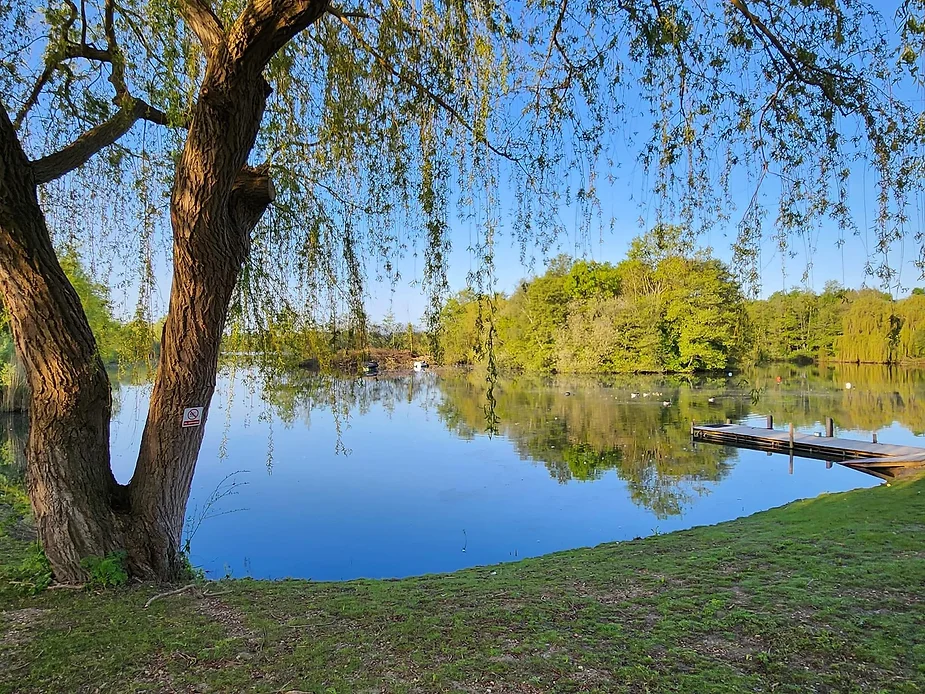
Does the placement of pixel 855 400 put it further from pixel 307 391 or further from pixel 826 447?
pixel 307 391

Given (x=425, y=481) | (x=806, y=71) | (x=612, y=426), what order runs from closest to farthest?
(x=806, y=71) → (x=425, y=481) → (x=612, y=426)

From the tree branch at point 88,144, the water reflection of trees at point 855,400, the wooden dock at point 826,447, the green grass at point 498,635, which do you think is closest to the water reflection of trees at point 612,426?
the wooden dock at point 826,447

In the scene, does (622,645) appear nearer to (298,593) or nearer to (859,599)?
(859,599)

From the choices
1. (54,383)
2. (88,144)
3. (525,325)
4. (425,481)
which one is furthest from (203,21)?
(425,481)

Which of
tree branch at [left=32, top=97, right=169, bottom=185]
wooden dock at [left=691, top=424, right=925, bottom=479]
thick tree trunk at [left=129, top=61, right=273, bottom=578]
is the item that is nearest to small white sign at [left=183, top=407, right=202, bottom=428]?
thick tree trunk at [left=129, top=61, right=273, bottom=578]

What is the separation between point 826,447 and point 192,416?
1448 centimetres

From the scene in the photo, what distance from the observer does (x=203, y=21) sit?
2.98 metres

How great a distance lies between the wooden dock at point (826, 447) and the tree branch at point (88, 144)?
1250cm

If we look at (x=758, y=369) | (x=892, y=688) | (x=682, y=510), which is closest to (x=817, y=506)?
(x=682, y=510)

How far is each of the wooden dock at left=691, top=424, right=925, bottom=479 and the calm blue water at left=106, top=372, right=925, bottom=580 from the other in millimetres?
463

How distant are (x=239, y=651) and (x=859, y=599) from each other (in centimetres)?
325

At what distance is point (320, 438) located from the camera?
607 inches

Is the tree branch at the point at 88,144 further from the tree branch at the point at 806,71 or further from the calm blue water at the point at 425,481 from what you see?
the tree branch at the point at 806,71

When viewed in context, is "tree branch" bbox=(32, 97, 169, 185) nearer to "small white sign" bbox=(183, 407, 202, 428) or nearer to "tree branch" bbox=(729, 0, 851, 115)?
"small white sign" bbox=(183, 407, 202, 428)
